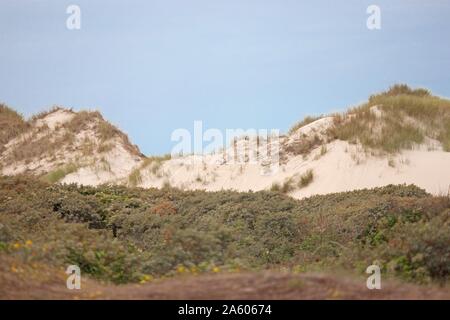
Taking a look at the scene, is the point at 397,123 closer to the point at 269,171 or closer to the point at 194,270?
the point at 269,171

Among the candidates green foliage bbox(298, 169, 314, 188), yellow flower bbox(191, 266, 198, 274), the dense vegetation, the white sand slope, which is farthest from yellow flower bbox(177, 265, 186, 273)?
green foliage bbox(298, 169, 314, 188)

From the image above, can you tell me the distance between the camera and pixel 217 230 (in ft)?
42.9

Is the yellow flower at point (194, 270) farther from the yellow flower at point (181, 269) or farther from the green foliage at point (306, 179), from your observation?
the green foliage at point (306, 179)

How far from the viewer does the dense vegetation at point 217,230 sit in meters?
11.6

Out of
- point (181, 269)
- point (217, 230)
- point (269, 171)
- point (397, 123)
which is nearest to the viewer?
point (181, 269)

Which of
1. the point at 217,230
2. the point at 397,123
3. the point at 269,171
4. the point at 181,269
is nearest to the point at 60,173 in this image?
the point at 269,171

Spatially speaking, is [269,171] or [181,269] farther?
[269,171]

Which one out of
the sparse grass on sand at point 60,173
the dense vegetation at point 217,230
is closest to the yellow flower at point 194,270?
the dense vegetation at point 217,230

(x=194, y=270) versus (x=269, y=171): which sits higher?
(x=269, y=171)

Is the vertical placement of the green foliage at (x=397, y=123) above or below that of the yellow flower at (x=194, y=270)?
above

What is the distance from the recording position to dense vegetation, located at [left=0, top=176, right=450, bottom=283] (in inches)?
455

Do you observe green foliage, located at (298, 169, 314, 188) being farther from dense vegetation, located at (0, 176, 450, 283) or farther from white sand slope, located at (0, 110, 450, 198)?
dense vegetation, located at (0, 176, 450, 283)

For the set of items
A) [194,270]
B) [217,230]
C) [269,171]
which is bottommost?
[194,270]

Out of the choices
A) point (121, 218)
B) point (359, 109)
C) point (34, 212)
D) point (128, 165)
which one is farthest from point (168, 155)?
point (34, 212)
